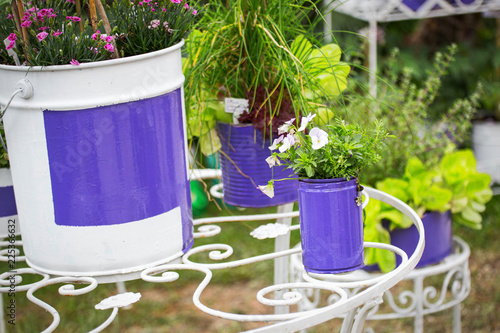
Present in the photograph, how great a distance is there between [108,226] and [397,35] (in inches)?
115

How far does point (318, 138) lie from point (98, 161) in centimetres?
31

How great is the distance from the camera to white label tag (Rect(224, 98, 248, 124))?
1.07m

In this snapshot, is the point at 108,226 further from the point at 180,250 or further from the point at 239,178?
the point at 239,178

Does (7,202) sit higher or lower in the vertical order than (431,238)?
higher

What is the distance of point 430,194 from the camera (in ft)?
4.49

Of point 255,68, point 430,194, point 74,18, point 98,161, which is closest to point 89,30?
point 74,18

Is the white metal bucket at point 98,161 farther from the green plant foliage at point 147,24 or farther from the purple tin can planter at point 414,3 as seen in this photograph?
the purple tin can planter at point 414,3

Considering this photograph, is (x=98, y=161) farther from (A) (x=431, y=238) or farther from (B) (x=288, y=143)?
(A) (x=431, y=238)

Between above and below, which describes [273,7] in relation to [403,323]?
above

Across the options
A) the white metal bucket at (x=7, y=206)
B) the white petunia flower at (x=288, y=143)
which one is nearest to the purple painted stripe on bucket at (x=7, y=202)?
the white metal bucket at (x=7, y=206)

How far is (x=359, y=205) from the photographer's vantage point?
32.4 inches

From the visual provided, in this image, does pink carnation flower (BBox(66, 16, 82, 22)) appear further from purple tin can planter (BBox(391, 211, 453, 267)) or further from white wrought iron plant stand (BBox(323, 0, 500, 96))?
white wrought iron plant stand (BBox(323, 0, 500, 96))

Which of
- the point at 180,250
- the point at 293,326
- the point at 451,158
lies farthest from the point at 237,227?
the point at 293,326

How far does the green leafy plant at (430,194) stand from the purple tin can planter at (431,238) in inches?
0.9
